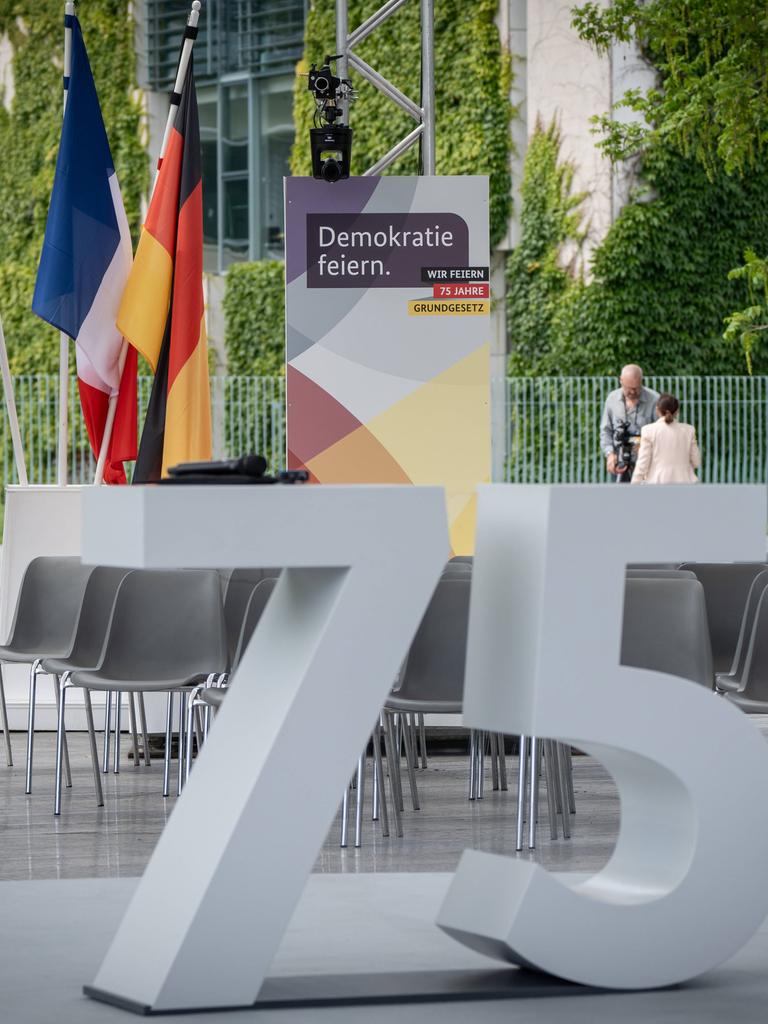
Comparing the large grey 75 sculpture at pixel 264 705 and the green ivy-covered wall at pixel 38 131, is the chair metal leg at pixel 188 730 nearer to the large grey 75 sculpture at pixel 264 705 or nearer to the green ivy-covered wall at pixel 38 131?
the large grey 75 sculpture at pixel 264 705

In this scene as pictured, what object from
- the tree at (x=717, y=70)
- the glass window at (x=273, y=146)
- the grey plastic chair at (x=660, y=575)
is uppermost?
the glass window at (x=273, y=146)

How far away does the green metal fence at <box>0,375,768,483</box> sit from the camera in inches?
739

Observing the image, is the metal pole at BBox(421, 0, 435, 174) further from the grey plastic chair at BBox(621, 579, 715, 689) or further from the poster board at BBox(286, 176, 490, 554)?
the grey plastic chair at BBox(621, 579, 715, 689)

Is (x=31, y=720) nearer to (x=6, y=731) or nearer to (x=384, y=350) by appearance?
(x=6, y=731)

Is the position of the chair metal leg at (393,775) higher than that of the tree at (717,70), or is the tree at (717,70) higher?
the tree at (717,70)

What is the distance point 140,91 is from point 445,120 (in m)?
4.34

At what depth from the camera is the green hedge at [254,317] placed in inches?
884

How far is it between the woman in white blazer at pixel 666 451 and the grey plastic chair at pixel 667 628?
6.74 meters

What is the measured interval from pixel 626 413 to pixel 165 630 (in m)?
7.41

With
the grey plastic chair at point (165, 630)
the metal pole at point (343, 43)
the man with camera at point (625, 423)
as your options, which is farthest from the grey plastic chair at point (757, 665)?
the man with camera at point (625, 423)

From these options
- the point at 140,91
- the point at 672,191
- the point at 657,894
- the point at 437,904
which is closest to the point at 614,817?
the point at 437,904

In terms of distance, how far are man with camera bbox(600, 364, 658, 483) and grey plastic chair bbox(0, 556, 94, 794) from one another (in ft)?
22.0

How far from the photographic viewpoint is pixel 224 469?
12.7ft

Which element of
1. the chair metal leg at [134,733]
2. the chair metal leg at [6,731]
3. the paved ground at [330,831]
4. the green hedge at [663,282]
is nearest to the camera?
the paved ground at [330,831]
